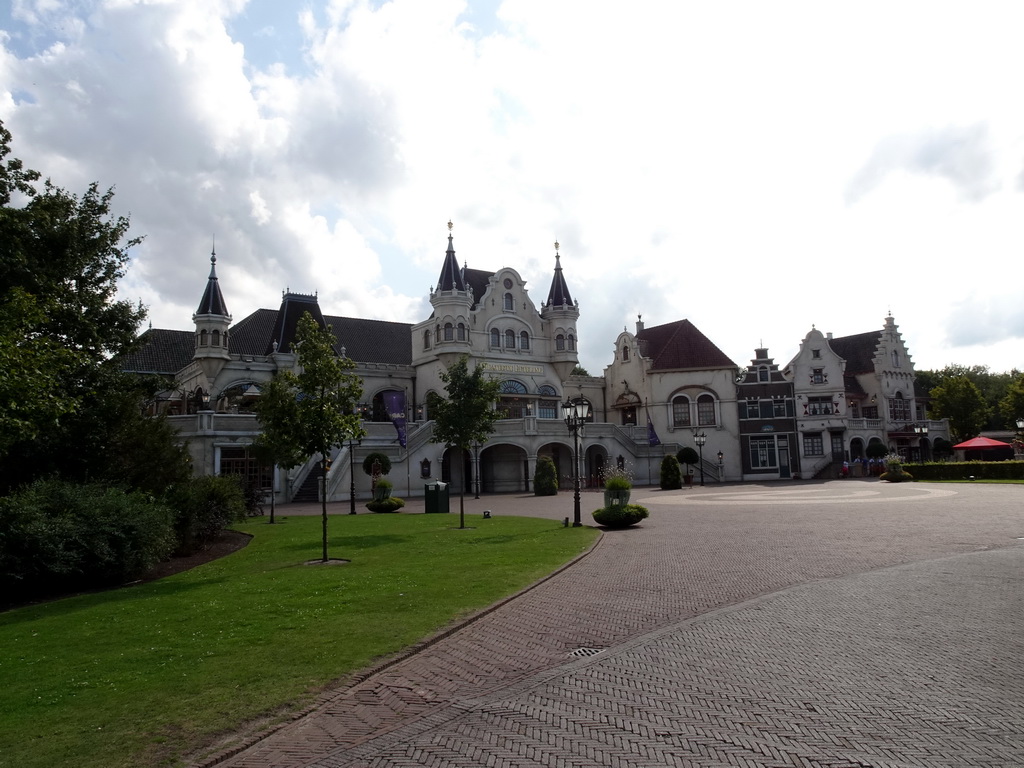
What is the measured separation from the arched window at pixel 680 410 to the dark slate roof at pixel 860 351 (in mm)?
Answer: 16687

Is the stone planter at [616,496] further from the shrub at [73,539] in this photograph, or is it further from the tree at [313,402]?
the shrub at [73,539]

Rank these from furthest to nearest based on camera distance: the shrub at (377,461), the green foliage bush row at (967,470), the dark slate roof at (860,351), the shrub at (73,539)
Answer: the dark slate roof at (860,351), the green foliage bush row at (967,470), the shrub at (377,461), the shrub at (73,539)

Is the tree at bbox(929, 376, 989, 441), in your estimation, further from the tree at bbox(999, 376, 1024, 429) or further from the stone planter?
the stone planter

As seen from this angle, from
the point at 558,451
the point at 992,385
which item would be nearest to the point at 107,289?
the point at 558,451

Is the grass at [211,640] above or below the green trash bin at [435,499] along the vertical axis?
below

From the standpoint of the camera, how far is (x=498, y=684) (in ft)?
26.0

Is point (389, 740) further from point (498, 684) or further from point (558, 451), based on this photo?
point (558, 451)

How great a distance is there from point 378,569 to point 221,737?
29.0 ft

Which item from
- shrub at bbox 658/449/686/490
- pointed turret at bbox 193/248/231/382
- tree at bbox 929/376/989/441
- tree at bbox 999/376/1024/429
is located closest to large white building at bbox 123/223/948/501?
pointed turret at bbox 193/248/231/382

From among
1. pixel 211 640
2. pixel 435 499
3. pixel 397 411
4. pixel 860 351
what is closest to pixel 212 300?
pixel 397 411

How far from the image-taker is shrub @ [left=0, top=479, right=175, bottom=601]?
14.0 meters

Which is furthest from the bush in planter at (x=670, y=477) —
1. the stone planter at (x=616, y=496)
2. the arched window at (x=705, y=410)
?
the stone planter at (x=616, y=496)

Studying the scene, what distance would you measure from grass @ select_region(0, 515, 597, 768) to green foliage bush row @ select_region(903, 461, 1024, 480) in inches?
1659

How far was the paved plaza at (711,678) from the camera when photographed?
6.08 metres
